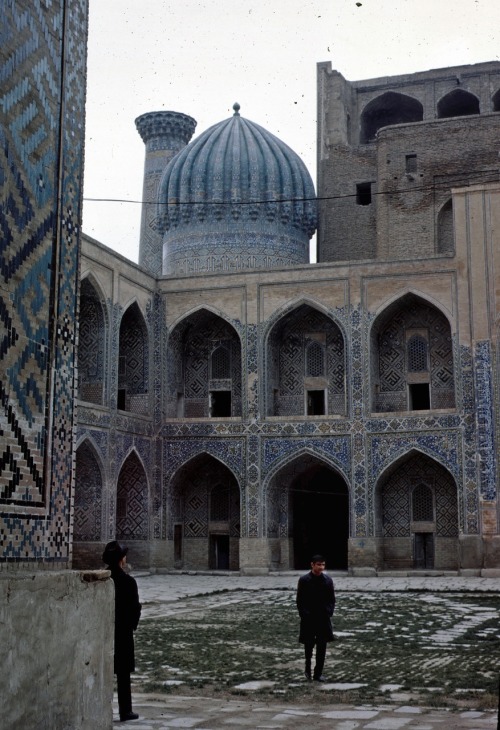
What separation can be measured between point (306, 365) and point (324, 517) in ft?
11.1

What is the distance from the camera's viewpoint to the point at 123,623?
5.50 metres

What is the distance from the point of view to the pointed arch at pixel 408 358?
2008 cm

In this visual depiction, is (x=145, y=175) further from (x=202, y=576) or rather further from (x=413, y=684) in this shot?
(x=413, y=684)

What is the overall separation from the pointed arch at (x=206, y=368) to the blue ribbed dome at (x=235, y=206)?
2.58 metres

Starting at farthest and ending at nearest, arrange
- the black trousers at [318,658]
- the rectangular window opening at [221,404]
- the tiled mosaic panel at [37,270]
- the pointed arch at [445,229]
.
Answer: the pointed arch at [445,229], the rectangular window opening at [221,404], the black trousers at [318,658], the tiled mosaic panel at [37,270]

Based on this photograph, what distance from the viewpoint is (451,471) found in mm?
18906

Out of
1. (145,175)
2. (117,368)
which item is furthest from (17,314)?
(145,175)

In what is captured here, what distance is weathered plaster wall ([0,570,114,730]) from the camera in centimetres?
320

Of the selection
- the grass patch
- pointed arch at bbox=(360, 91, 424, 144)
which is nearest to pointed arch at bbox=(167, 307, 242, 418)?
pointed arch at bbox=(360, 91, 424, 144)

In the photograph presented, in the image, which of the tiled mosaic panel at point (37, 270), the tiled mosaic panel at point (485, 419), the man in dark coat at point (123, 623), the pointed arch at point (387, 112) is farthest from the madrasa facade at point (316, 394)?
the tiled mosaic panel at point (37, 270)

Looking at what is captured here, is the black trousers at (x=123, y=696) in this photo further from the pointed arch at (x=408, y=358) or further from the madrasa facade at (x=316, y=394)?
the pointed arch at (x=408, y=358)

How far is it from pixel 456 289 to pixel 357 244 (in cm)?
538

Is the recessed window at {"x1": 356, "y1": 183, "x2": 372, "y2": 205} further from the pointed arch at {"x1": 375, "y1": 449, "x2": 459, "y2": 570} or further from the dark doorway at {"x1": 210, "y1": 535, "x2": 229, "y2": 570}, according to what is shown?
the dark doorway at {"x1": 210, "y1": 535, "x2": 229, "y2": 570}

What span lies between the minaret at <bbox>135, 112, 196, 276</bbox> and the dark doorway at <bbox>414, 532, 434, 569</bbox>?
11.4 metres
